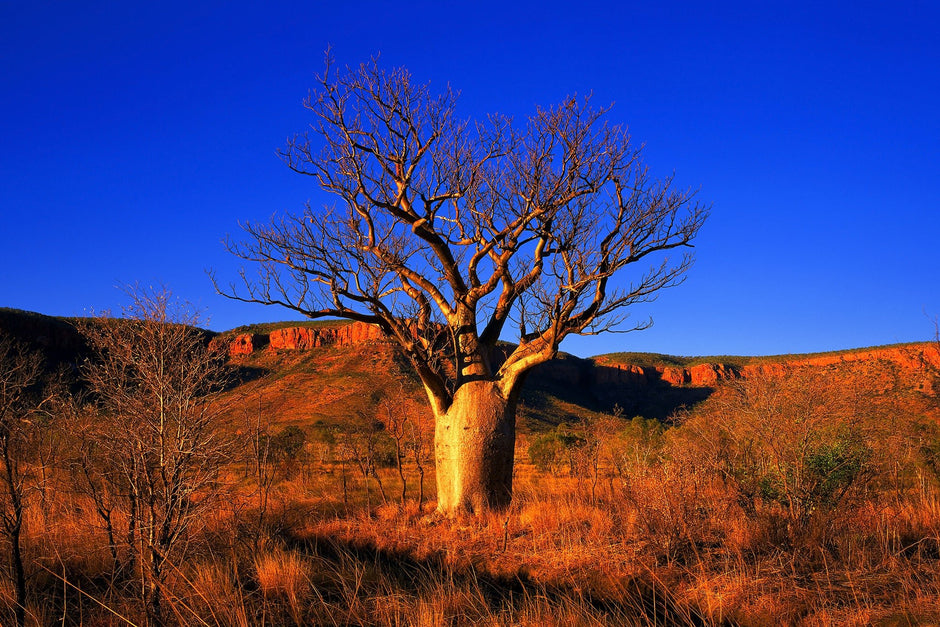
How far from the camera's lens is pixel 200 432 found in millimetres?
3971

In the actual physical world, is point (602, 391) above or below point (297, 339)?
below

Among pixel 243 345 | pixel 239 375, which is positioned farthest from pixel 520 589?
pixel 243 345

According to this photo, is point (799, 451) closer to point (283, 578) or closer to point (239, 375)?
point (283, 578)

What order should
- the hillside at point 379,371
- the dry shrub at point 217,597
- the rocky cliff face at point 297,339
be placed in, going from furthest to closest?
the rocky cliff face at point 297,339, the hillside at point 379,371, the dry shrub at point 217,597

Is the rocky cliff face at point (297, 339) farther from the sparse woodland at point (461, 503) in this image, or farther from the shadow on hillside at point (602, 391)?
the sparse woodland at point (461, 503)

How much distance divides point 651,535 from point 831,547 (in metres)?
1.39

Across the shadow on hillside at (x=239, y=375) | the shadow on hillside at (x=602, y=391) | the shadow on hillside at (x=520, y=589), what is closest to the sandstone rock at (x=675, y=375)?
the shadow on hillside at (x=602, y=391)

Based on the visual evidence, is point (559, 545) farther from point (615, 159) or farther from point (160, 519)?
point (615, 159)

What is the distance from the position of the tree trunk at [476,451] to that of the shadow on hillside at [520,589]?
4.74ft

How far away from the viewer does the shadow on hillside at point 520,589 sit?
3.81m

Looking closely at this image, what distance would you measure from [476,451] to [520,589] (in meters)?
2.62

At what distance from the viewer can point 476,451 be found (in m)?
7.43

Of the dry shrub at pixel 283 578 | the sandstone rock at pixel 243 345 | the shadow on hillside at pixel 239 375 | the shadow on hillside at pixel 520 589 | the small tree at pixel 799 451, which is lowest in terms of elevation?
the shadow on hillside at pixel 520 589

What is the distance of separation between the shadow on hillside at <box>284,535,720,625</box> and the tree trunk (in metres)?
1.45
